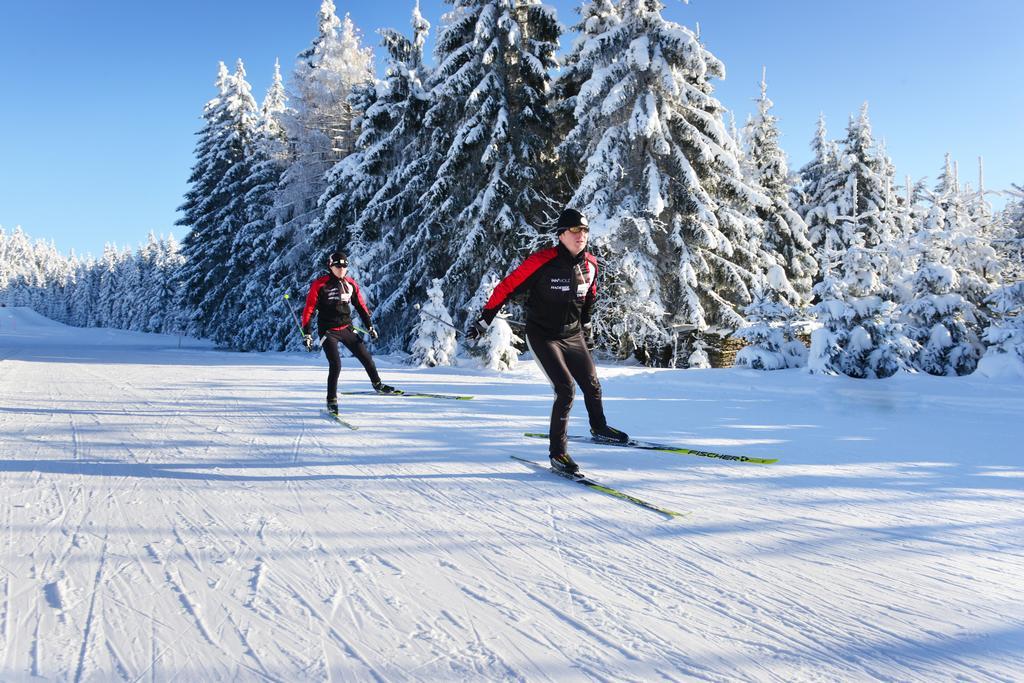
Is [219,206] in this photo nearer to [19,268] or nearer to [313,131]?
[313,131]

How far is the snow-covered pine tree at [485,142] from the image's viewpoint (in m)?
18.1

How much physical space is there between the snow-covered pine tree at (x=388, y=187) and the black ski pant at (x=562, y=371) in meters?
15.8

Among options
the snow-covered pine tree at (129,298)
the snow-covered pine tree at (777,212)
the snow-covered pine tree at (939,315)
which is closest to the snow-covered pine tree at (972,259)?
the snow-covered pine tree at (939,315)

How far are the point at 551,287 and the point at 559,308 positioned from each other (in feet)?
0.66

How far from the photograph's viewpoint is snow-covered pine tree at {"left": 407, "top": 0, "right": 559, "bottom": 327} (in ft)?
59.5

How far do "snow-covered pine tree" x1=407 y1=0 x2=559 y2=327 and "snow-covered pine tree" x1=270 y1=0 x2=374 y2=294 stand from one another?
8055mm

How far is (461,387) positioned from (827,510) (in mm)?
7625

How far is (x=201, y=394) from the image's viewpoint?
9.47m

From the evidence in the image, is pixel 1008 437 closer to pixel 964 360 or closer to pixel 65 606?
pixel 65 606

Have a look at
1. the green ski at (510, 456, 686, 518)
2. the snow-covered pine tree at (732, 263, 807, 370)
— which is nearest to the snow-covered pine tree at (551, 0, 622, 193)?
the snow-covered pine tree at (732, 263, 807, 370)

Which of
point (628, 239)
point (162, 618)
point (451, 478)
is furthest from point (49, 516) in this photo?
point (628, 239)

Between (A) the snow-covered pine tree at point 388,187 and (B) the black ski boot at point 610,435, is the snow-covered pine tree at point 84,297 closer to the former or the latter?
(A) the snow-covered pine tree at point 388,187

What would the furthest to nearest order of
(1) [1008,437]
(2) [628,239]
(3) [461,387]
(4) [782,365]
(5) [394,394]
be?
1. (2) [628,239]
2. (4) [782,365]
3. (3) [461,387]
4. (5) [394,394]
5. (1) [1008,437]

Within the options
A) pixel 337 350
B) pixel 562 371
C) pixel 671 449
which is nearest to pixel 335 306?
pixel 337 350
